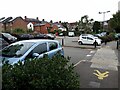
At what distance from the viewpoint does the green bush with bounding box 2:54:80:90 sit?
12.3ft

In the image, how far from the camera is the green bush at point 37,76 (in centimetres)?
374

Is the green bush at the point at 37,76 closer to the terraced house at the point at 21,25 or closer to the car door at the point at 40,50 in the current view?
the car door at the point at 40,50

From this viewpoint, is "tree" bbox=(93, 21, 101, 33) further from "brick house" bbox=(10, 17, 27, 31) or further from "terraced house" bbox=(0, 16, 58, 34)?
"brick house" bbox=(10, 17, 27, 31)

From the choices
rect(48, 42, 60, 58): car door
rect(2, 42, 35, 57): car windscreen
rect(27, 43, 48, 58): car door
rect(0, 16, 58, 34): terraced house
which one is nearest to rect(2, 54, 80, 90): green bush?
rect(2, 42, 35, 57): car windscreen

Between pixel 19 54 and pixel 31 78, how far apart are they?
3.68 metres

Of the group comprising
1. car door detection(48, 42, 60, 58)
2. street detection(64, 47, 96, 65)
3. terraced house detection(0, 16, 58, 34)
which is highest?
terraced house detection(0, 16, 58, 34)

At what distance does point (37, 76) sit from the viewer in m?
3.85

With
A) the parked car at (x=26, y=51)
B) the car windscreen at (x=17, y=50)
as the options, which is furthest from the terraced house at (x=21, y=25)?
the car windscreen at (x=17, y=50)

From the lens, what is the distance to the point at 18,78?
3861mm

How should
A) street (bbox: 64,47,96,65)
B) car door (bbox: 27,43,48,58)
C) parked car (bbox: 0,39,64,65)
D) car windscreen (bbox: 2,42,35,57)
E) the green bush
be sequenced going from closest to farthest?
1. the green bush
2. parked car (bbox: 0,39,64,65)
3. car windscreen (bbox: 2,42,35,57)
4. car door (bbox: 27,43,48,58)
5. street (bbox: 64,47,96,65)

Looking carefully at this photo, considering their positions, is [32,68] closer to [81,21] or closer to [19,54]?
[19,54]

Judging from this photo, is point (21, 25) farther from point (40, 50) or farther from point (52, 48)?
point (40, 50)

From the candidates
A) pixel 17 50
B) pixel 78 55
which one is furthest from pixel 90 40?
pixel 17 50

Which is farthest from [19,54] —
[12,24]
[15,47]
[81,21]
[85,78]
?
[12,24]
